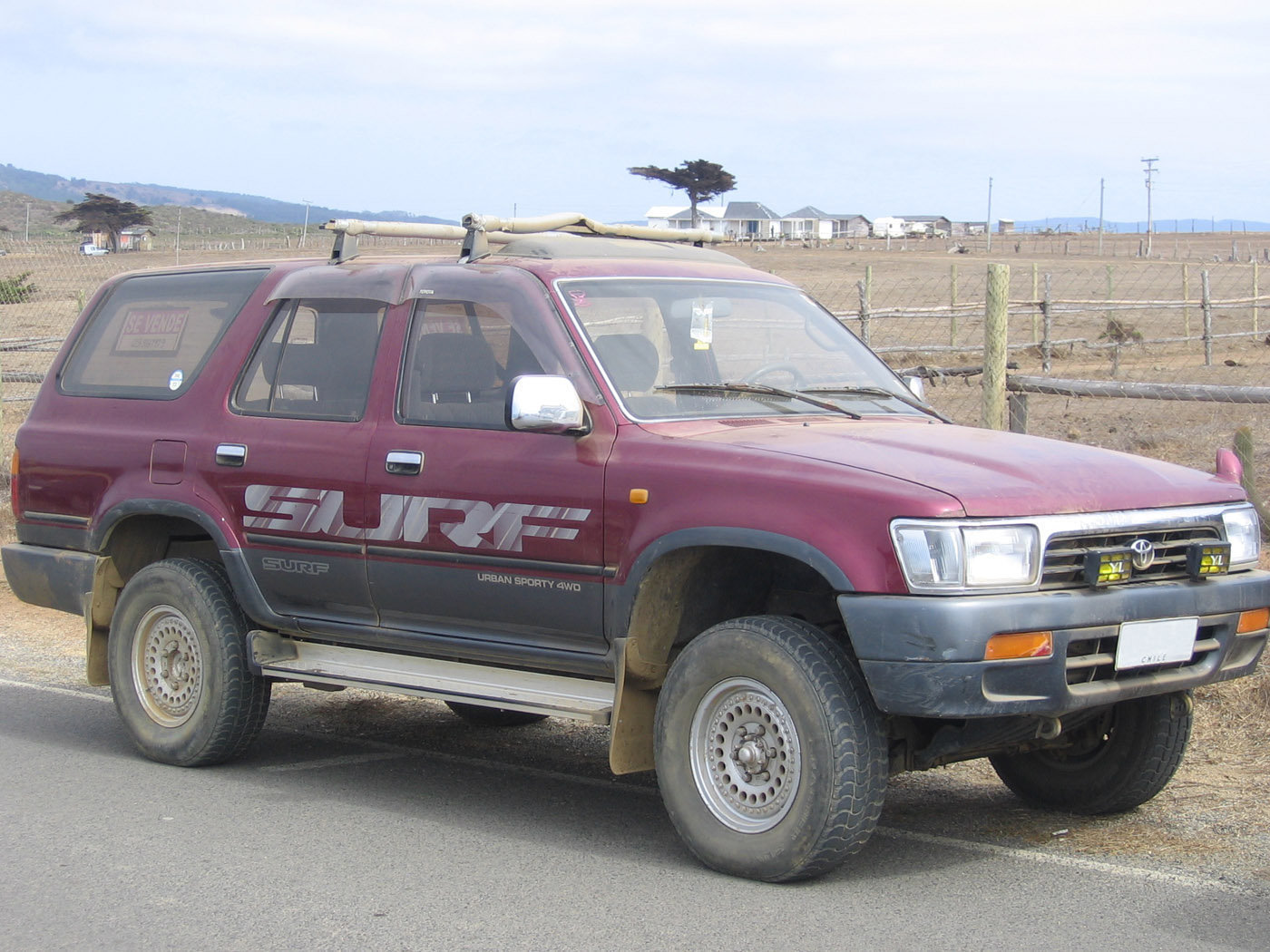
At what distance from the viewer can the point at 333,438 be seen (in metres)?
6.00

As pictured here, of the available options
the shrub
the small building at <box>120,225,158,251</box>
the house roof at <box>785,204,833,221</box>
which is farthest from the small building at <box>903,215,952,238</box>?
the shrub

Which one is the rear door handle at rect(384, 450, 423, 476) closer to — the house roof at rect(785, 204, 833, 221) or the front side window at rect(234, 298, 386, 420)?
the front side window at rect(234, 298, 386, 420)

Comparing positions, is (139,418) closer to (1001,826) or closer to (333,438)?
(333,438)

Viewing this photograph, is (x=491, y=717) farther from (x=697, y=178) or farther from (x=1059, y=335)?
(x=697, y=178)

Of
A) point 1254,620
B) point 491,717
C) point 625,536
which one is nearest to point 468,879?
point 625,536

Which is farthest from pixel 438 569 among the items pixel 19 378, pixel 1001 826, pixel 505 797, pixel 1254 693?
pixel 19 378

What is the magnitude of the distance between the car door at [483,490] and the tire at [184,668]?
0.89 meters

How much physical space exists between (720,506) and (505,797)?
1.85 m

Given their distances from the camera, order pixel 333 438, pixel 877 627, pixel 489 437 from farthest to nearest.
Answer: pixel 333 438, pixel 489 437, pixel 877 627

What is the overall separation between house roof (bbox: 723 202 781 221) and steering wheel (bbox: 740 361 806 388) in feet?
360

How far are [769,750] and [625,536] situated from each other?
0.85m

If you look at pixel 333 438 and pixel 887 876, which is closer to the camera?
pixel 887 876

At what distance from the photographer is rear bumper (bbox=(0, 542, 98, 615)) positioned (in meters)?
6.84

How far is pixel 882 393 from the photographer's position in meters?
6.06
